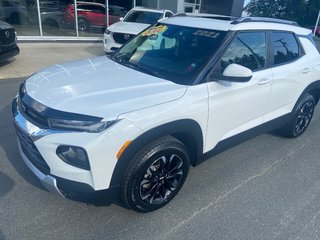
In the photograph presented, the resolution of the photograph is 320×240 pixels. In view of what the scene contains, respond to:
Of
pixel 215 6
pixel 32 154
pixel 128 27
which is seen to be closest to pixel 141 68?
pixel 32 154

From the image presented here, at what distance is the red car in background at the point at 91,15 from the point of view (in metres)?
11.6

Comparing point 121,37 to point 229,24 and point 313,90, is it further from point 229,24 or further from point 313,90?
point 229,24

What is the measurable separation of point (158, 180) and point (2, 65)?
6.65 meters

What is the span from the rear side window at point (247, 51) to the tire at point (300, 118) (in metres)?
1.25

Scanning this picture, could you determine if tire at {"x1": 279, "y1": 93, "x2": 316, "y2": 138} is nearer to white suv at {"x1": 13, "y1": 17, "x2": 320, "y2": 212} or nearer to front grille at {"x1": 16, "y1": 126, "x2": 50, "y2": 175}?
white suv at {"x1": 13, "y1": 17, "x2": 320, "y2": 212}

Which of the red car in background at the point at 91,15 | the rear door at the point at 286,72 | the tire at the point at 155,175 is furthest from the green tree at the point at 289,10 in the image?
the tire at the point at 155,175

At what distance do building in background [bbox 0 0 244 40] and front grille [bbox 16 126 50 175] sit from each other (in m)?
9.43

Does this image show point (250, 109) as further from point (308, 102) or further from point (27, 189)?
point (27, 189)

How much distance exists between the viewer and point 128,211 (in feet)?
8.54

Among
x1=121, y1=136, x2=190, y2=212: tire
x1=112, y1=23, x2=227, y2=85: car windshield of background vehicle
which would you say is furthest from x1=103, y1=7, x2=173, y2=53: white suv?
x1=121, y1=136, x2=190, y2=212: tire

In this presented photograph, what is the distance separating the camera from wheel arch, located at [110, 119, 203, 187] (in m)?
2.16

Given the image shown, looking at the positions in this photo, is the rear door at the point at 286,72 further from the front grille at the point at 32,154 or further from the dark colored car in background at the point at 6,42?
the dark colored car in background at the point at 6,42

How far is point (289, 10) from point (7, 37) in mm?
33448

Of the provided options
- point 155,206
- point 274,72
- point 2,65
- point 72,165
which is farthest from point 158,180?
point 2,65
